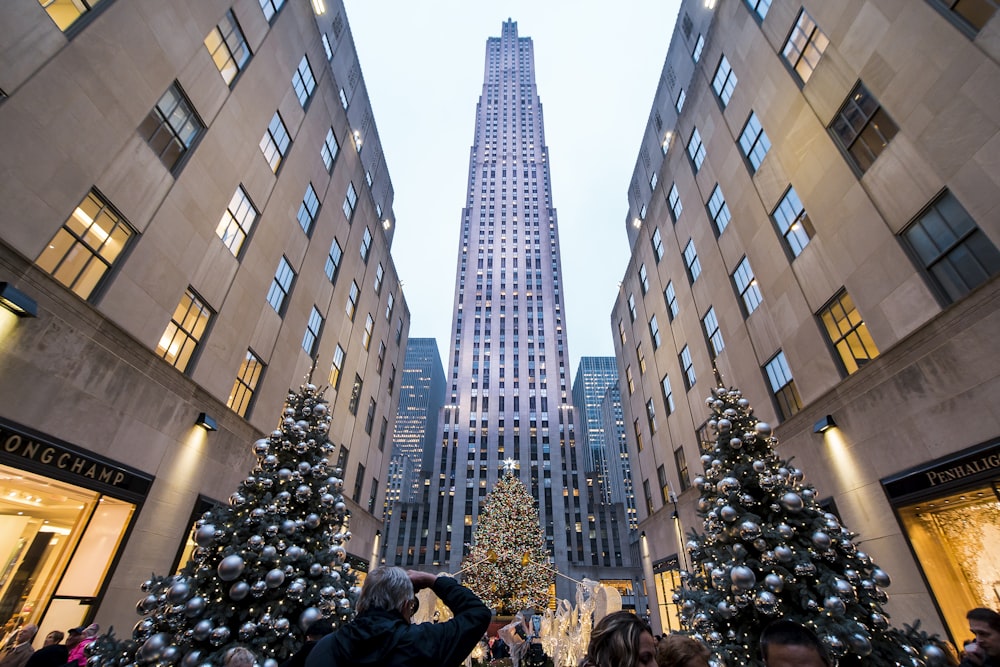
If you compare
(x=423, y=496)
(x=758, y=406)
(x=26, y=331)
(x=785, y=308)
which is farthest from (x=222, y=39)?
(x=423, y=496)

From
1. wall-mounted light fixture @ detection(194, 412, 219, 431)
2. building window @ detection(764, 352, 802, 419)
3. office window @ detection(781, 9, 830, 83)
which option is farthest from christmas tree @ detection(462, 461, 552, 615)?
office window @ detection(781, 9, 830, 83)

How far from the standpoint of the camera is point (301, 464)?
7727 millimetres

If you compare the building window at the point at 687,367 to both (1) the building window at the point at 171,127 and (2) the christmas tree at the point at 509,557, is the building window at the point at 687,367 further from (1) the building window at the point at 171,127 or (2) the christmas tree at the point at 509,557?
(1) the building window at the point at 171,127

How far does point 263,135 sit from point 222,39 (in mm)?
2950

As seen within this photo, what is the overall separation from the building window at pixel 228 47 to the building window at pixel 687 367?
2191 centimetres

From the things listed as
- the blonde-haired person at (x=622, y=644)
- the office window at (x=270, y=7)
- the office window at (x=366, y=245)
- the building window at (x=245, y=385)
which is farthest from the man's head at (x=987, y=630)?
the office window at (x=366, y=245)

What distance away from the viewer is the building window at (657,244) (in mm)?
25906

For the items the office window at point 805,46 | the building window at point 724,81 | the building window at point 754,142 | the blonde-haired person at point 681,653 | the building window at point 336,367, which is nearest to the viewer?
the blonde-haired person at point 681,653

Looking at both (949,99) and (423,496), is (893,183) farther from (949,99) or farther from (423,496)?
(423,496)

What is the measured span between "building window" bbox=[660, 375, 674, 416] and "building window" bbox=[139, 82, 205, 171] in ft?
76.3

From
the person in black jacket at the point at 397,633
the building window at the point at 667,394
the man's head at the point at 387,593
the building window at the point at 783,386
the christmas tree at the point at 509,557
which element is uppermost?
the building window at the point at 667,394

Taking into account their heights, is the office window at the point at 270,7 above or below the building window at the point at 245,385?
above

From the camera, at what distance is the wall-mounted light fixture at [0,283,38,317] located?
7.32m

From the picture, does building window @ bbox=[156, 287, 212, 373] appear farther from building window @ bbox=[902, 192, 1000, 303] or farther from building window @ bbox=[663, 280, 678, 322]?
building window @ bbox=[663, 280, 678, 322]
